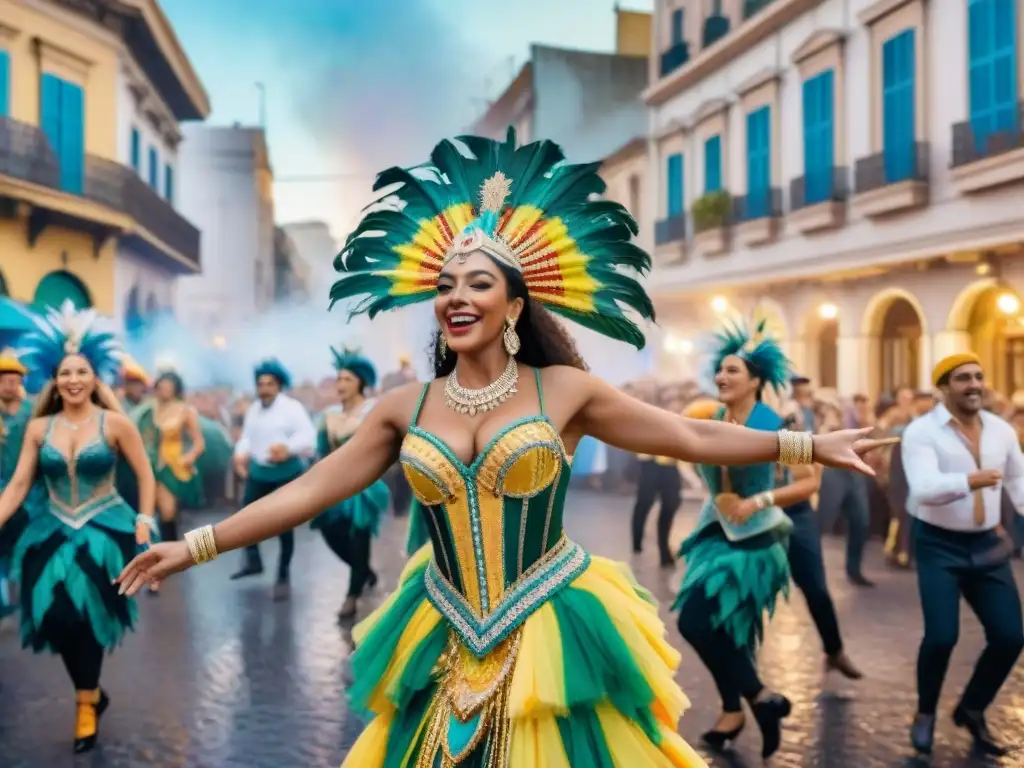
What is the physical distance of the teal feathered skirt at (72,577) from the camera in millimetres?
5664

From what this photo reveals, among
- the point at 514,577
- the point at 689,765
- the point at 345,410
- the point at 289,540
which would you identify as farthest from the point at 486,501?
the point at 289,540

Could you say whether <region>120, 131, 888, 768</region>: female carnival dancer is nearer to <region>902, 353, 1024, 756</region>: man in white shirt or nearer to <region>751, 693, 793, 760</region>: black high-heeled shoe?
<region>751, 693, 793, 760</region>: black high-heeled shoe

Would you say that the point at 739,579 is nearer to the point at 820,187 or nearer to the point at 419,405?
the point at 419,405

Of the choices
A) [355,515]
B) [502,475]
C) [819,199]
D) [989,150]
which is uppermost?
[819,199]

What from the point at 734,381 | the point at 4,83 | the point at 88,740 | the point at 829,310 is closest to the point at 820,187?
the point at 829,310

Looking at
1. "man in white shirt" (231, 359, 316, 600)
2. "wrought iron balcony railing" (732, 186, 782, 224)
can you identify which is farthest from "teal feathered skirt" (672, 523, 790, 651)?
"wrought iron balcony railing" (732, 186, 782, 224)

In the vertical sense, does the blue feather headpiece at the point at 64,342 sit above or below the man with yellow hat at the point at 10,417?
above

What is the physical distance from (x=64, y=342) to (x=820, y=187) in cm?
1501

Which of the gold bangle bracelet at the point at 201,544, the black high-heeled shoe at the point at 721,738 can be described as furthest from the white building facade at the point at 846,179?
the gold bangle bracelet at the point at 201,544

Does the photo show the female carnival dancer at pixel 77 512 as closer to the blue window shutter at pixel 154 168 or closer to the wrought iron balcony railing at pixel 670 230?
the wrought iron balcony railing at pixel 670 230

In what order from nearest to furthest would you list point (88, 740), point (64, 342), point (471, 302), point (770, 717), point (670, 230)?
point (471, 302)
point (770, 717)
point (88, 740)
point (64, 342)
point (670, 230)

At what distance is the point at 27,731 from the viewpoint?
5.84m

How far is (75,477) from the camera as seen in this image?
589 centimetres

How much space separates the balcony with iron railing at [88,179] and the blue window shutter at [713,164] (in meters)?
11.0
